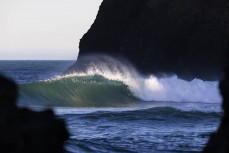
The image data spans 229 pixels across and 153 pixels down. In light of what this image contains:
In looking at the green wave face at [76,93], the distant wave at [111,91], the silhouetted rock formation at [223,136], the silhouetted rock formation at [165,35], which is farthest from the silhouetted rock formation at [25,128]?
the silhouetted rock formation at [165,35]

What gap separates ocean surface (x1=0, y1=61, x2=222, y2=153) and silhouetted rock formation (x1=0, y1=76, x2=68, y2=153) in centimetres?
610

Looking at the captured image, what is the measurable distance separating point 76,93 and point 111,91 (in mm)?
2568

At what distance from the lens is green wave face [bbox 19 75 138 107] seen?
2991cm

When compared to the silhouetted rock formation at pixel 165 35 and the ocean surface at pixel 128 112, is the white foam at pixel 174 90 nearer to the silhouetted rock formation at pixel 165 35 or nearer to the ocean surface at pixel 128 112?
the ocean surface at pixel 128 112

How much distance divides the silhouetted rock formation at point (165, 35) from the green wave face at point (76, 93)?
8324 millimetres

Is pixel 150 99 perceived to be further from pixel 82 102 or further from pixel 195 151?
pixel 195 151

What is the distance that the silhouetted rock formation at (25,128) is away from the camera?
16.0 ft

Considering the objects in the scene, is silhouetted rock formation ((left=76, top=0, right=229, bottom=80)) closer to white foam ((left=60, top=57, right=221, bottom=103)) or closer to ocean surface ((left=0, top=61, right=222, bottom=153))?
ocean surface ((left=0, top=61, right=222, bottom=153))

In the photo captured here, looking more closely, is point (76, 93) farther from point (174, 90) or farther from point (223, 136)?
point (223, 136)

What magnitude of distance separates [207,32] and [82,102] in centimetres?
1717

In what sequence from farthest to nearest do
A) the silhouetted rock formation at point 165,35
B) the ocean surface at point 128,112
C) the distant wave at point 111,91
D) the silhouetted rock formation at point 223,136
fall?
the silhouetted rock formation at point 165,35 < the distant wave at point 111,91 < the ocean surface at point 128,112 < the silhouetted rock formation at point 223,136

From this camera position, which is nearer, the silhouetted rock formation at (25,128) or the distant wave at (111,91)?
the silhouetted rock formation at (25,128)

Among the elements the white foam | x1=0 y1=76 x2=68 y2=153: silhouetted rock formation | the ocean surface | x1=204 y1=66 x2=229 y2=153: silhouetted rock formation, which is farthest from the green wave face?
x1=0 y1=76 x2=68 y2=153: silhouetted rock formation

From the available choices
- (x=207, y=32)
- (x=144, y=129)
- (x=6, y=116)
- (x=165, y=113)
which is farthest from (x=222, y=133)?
(x=207, y=32)
